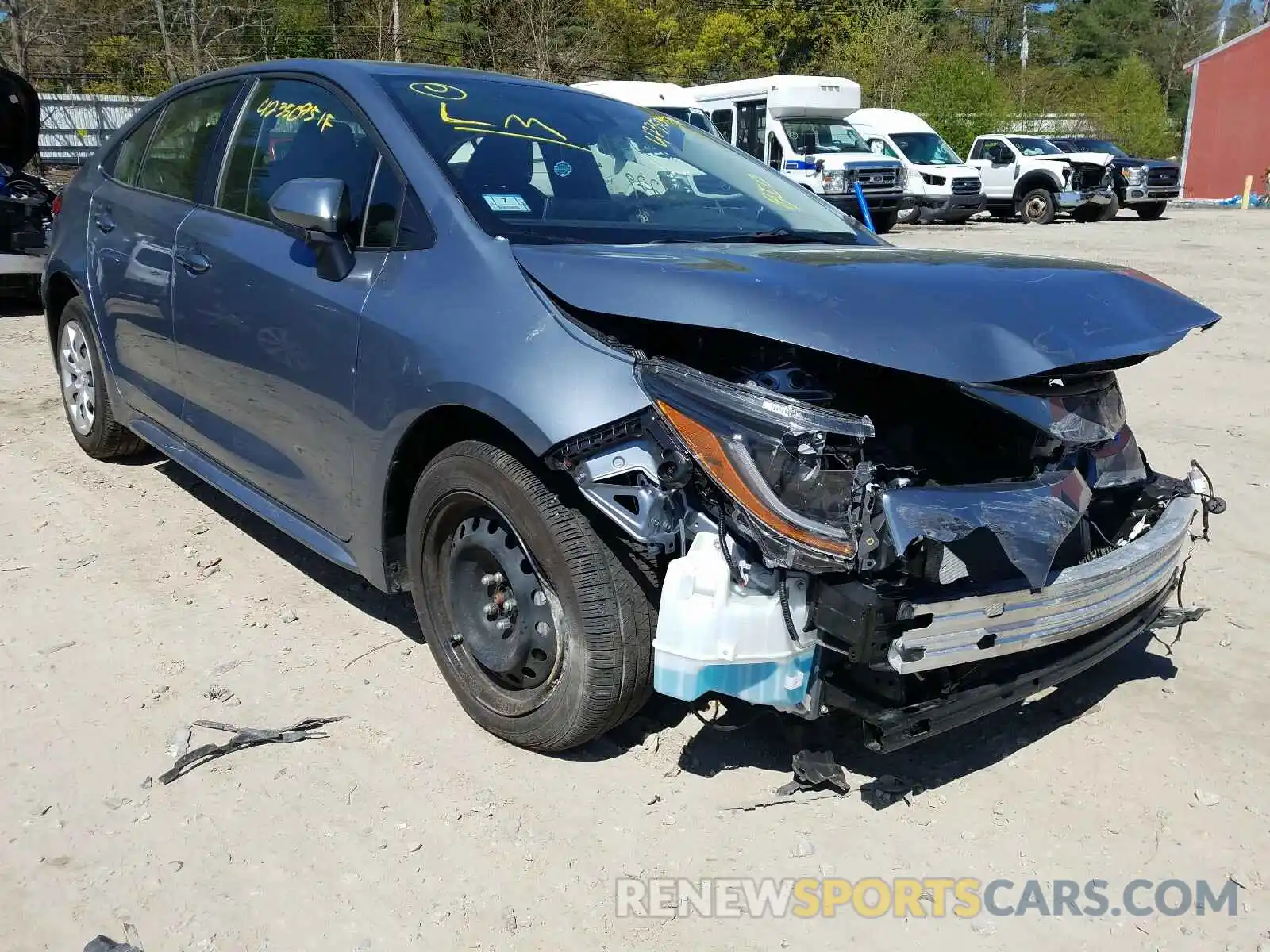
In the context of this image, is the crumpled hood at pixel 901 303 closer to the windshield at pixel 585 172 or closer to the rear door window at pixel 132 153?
the windshield at pixel 585 172

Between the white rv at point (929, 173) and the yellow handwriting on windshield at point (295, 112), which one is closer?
the yellow handwriting on windshield at point (295, 112)

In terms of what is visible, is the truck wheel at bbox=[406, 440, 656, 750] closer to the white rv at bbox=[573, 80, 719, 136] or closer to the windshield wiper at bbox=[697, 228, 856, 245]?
the windshield wiper at bbox=[697, 228, 856, 245]

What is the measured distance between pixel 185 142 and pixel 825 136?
18680mm

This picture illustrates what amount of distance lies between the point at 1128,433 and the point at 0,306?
1075cm

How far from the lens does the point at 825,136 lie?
69.8 ft

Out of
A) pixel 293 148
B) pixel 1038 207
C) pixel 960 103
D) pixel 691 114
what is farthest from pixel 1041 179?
pixel 293 148

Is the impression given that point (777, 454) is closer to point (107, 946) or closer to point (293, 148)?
point (107, 946)

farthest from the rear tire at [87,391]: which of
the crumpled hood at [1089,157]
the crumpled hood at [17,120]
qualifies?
the crumpled hood at [1089,157]

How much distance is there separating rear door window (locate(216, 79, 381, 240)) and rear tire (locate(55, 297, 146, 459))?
151 centimetres

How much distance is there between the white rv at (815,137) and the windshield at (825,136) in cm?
2

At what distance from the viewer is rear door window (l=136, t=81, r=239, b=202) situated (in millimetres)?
4078

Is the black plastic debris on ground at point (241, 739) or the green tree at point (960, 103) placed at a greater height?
the green tree at point (960, 103)

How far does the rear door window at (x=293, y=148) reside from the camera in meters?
3.25

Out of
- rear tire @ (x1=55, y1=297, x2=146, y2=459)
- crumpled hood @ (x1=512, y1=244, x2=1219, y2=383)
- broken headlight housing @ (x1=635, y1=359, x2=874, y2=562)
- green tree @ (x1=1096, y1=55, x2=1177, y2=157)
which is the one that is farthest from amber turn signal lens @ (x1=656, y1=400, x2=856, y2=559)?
green tree @ (x1=1096, y1=55, x2=1177, y2=157)
